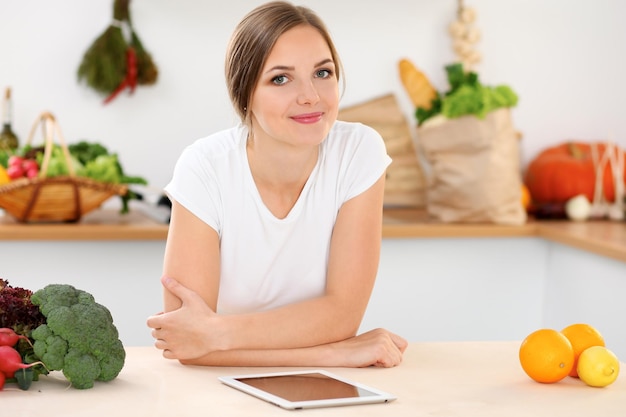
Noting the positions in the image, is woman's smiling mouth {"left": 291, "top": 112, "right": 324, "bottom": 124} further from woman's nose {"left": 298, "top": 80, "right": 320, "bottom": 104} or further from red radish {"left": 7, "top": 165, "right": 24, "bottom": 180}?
red radish {"left": 7, "top": 165, "right": 24, "bottom": 180}

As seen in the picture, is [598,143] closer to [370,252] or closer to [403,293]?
[403,293]

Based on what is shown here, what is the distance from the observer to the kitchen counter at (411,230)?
2.97 metres

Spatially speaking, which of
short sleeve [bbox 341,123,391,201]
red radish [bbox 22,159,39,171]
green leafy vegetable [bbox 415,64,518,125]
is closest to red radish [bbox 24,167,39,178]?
red radish [bbox 22,159,39,171]

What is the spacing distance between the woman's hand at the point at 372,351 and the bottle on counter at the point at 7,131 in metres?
2.09

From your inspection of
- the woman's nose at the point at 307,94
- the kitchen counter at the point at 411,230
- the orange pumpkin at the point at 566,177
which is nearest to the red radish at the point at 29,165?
the kitchen counter at the point at 411,230

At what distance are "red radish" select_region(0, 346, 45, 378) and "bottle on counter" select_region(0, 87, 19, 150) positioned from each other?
2179 millimetres

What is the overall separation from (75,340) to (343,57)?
2480 mm

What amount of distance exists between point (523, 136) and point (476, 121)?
1.82 feet

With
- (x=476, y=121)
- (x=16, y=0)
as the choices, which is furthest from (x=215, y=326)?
(x=16, y=0)

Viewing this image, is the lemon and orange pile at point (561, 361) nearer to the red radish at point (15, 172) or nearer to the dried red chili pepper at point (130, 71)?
the red radish at point (15, 172)

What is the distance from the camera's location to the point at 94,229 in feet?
9.80

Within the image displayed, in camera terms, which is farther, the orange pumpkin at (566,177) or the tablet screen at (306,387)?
the orange pumpkin at (566,177)

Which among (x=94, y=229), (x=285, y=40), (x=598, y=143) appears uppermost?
(x=285, y=40)

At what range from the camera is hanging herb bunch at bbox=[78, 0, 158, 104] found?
3.42m
